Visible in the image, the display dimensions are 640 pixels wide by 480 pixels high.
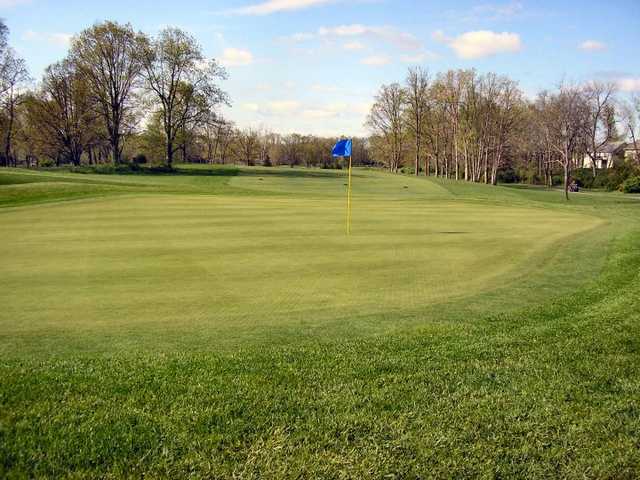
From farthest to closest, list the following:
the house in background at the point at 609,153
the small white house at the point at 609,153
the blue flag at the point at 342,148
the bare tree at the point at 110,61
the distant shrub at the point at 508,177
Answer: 1. the small white house at the point at 609,153
2. the house in background at the point at 609,153
3. the distant shrub at the point at 508,177
4. the bare tree at the point at 110,61
5. the blue flag at the point at 342,148

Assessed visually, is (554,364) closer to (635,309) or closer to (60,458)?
(635,309)

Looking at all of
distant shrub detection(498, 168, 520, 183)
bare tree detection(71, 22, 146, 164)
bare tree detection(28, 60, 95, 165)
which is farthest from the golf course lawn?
distant shrub detection(498, 168, 520, 183)

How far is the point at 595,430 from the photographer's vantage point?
402 centimetres

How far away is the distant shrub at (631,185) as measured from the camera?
59.1 metres

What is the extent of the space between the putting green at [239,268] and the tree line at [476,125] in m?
52.2

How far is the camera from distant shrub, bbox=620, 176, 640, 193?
59125 mm

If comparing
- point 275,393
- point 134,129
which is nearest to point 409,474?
point 275,393

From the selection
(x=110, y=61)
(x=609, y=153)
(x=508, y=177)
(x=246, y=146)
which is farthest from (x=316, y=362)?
(x=609, y=153)

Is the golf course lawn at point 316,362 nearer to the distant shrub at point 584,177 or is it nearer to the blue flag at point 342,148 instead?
the blue flag at point 342,148

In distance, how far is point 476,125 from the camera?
71500mm

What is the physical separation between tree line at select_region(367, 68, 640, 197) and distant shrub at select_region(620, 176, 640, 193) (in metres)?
6.21

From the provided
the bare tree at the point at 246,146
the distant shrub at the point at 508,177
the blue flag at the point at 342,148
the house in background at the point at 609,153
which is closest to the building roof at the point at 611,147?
the house in background at the point at 609,153

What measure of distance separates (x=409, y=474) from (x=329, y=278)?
553 cm

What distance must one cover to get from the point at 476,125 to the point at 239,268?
67.9m
